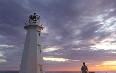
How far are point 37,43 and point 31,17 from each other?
322 cm

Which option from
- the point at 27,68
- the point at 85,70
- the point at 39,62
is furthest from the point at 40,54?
the point at 85,70

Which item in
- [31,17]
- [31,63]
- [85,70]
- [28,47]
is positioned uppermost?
[31,17]

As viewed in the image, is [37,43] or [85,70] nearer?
[85,70]

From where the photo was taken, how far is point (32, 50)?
60.2ft

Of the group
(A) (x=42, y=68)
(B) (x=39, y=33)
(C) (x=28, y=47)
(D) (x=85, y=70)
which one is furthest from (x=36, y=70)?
(D) (x=85, y=70)

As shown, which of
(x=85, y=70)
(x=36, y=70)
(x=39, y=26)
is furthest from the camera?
(x=39, y=26)

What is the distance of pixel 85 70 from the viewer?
14.1 metres

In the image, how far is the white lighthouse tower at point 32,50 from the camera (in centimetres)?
1792

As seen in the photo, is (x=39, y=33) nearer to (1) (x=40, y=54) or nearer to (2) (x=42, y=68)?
(1) (x=40, y=54)

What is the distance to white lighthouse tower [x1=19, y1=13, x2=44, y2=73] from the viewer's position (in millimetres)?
17922

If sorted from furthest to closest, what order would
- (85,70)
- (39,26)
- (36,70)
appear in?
(39,26), (36,70), (85,70)

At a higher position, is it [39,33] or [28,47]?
→ [39,33]

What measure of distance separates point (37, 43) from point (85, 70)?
270 inches

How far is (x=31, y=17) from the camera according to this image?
1962 centimetres
